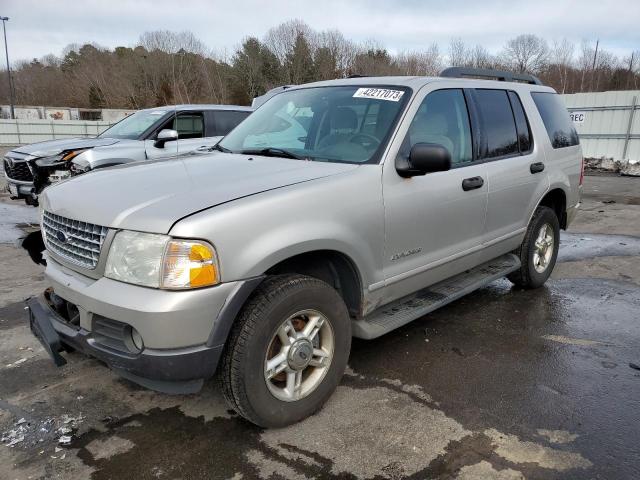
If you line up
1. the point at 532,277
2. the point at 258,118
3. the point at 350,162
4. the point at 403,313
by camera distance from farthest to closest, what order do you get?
the point at 532,277, the point at 258,118, the point at 403,313, the point at 350,162

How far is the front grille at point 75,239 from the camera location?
2.49m

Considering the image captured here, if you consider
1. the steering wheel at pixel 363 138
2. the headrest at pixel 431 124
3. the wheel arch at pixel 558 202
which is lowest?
the wheel arch at pixel 558 202

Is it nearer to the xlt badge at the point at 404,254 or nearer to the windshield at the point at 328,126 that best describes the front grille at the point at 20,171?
the windshield at the point at 328,126

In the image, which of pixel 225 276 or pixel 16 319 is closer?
pixel 225 276

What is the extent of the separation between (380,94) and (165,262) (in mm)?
1969

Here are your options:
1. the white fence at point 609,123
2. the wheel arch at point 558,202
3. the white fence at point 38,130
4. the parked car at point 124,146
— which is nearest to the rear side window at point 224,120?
the parked car at point 124,146

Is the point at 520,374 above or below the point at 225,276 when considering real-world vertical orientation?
below

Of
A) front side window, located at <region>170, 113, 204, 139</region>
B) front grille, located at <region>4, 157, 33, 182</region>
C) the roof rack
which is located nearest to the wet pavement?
the roof rack

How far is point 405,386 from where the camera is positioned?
3.22 m

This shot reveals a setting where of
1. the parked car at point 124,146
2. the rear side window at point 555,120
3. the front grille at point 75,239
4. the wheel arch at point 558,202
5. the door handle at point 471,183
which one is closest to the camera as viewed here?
the front grille at point 75,239

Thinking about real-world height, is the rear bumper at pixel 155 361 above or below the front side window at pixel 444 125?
below

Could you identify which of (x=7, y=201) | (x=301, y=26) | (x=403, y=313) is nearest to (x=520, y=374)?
(x=403, y=313)

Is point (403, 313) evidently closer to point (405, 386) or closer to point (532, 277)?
point (405, 386)

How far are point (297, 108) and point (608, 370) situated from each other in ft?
9.54
